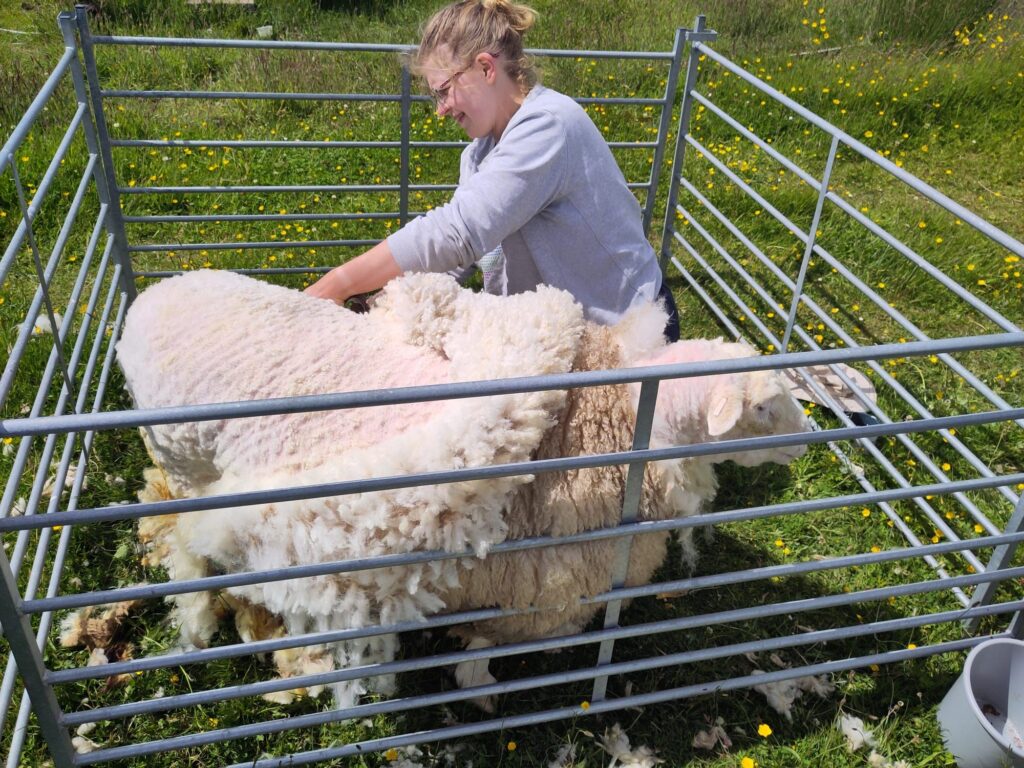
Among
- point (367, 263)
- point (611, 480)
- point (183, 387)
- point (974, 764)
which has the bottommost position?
point (974, 764)

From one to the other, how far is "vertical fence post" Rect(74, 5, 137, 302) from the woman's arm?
1420 mm

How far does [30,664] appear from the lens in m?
1.92

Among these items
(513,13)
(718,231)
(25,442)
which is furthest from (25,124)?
(718,231)

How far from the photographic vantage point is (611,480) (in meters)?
2.47

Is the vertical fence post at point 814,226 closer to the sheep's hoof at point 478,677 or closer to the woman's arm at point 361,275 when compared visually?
the woman's arm at point 361,275

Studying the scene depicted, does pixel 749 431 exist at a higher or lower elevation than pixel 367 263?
lower

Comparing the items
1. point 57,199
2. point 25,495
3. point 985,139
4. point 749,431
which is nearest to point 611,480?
point 749,431

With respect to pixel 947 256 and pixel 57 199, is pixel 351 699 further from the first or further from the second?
pixel 947 256

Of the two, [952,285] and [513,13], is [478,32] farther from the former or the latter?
[952,285]

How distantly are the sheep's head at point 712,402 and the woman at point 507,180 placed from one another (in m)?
0.45

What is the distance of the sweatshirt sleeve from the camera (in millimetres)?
2764

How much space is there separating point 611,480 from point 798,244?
334 centimetres

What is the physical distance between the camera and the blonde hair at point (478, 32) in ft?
9.11

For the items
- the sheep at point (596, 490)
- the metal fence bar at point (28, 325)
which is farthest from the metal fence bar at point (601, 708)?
the metal fence bar at point (28, 325)
